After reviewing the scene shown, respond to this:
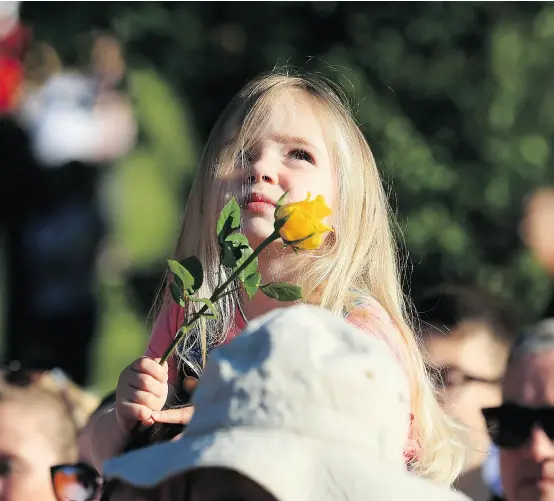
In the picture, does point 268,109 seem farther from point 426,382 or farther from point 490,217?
point 490,217

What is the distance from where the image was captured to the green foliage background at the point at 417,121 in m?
7.68

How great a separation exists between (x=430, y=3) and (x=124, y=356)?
9.05 ft

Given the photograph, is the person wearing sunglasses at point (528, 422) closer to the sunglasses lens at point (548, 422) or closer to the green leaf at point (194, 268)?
the sunglasses lens at point (548, 422)

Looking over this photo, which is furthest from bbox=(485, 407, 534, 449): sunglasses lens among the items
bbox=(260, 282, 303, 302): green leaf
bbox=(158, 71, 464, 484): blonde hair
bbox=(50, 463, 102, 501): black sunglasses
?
bbox=(260, 282, 303, 302): green leaf

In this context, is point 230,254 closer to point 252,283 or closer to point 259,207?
point 252,283

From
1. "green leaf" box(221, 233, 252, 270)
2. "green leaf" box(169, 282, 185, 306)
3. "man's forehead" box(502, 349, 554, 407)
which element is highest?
"green leaf" box(221, 233, 252, 270)

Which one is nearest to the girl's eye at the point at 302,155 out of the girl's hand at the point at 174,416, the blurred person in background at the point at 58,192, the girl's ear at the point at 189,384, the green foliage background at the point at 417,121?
the girl's ear at the point at 189,384

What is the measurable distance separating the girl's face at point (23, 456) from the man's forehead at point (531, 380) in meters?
1.35

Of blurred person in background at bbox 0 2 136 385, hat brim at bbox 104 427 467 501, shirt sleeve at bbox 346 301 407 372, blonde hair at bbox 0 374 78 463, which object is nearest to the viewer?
hat brim at bbox 104 427 467 501

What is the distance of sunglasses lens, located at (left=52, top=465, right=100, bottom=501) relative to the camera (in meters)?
3.07

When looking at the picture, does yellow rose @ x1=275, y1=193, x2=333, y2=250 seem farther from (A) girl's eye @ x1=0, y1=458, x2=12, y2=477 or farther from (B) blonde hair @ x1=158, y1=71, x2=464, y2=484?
(A) girl's eye @ x1=0, y1=458, x2=12, y2=477

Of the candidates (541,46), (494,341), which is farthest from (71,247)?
(494,341)

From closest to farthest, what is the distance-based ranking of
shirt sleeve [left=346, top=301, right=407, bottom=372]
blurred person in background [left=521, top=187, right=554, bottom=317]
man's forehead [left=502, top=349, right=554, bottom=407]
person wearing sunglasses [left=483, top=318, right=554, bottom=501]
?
shirt sleeve [left=346, top=301, right=407, bottom=372], person wearing sunglasses [left=483, top=318, right=554, bottom=501], man's forehead [left=502, top=349, right=554, bottom=407], blurred person in background [left=521, top=187, right=554, bottom=317]

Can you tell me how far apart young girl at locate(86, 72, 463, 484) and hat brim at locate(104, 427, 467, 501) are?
785 mm
